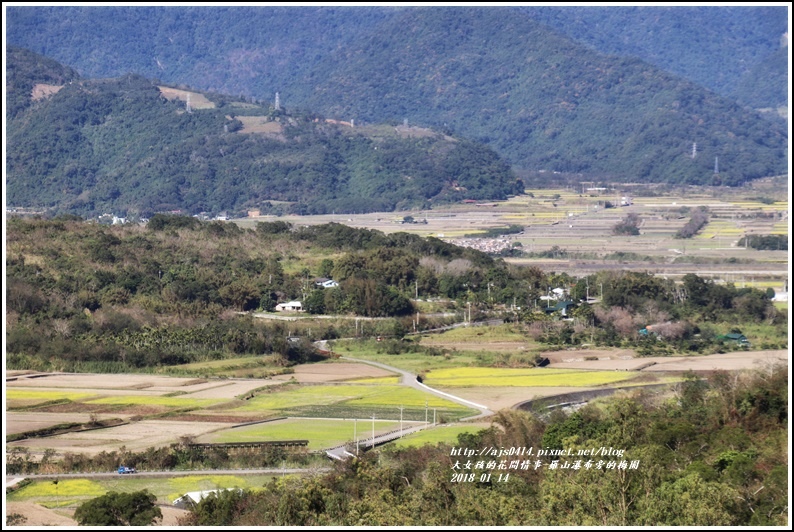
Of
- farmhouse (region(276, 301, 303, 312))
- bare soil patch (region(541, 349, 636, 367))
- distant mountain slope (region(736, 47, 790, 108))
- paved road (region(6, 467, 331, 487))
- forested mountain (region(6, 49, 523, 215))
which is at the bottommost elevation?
bare soil patch (region(541, 349, 636, 367))

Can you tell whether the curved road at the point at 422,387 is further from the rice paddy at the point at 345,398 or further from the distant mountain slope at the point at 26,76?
the distant mountain slope at the point at 26,76

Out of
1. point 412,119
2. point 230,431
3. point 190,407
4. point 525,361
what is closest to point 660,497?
point 230,431

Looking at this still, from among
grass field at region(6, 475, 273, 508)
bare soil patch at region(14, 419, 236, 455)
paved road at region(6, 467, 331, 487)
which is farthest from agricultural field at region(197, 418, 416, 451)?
grass field at region(6, 475, 273, 508)

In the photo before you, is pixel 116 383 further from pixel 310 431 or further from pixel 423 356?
pixel 423 356

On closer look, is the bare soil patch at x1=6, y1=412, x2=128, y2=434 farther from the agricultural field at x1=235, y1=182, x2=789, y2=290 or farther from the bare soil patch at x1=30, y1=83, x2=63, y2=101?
the bare soil patch at x1=30, y1=83, x2=63, y2=101

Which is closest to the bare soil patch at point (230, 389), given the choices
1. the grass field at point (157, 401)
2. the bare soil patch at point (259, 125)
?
the grass field at point (157, 401)

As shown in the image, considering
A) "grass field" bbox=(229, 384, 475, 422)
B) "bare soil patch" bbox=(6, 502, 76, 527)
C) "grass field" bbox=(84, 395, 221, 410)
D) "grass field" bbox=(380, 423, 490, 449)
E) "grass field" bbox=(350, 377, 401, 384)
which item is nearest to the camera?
"bare soil patch" bbox=(6, 502, 76, 527)

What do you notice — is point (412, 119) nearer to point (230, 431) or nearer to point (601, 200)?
point (601, 200)
